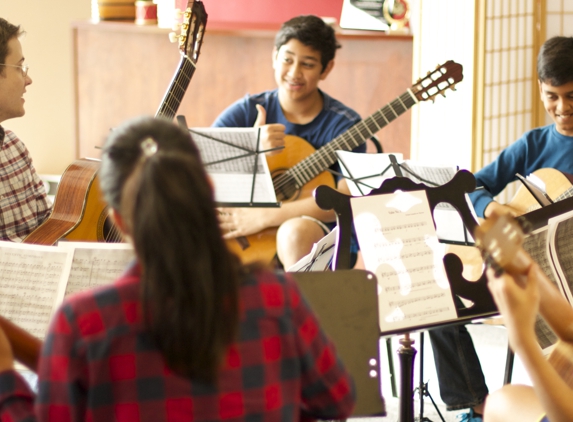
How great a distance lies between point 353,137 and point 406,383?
1038 millimetres

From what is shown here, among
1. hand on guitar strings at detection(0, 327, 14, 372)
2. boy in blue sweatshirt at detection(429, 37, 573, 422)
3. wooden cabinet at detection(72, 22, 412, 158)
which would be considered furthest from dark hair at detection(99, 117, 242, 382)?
wooden cabinet at detection(72, 22, 412, 158)

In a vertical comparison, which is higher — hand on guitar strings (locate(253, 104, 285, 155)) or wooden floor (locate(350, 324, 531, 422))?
hand on guitar strings (locate(253, 104, 285, 155))

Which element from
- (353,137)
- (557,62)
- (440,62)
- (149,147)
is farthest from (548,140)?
(149,147)

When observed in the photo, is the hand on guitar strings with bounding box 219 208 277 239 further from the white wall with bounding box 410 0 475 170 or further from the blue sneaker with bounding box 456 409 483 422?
the white wall with bounding box 410 0 475 170

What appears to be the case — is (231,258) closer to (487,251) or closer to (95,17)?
(487,251)

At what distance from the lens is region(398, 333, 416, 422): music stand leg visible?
5.56 ft

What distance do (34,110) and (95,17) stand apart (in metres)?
0.67

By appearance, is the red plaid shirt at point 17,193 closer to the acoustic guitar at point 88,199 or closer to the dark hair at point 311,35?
the acoustic guitar at point 88,199

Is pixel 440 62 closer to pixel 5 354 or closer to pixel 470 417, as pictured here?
pixel 470 417

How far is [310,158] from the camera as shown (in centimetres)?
250

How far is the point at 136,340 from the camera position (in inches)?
32.1

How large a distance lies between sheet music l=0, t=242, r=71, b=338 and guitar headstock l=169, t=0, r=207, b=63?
98 centimetres

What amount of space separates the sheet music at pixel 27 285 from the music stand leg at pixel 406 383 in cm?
83

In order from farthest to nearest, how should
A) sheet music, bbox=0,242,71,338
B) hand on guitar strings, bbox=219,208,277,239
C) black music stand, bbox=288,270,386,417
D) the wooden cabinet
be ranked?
the wooden cabinet, hand on guitar strings, bbox=219,208,277,239, sheet music, bbox=0,242,71,338, black music stand, bbox=288,270,386,417
